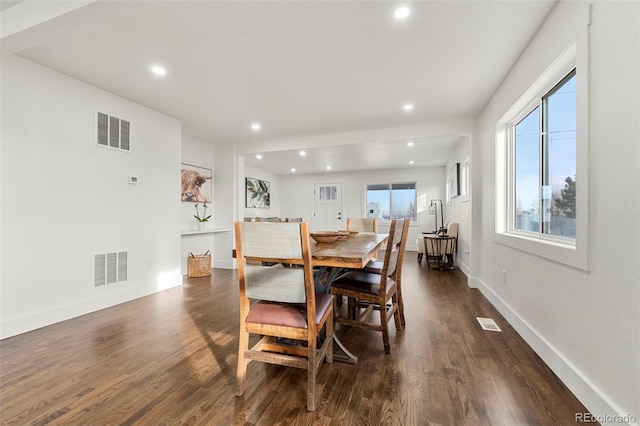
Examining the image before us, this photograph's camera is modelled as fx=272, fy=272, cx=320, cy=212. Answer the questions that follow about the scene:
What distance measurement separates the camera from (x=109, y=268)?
3.10 meters

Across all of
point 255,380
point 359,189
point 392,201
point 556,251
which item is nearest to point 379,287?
point 255,380

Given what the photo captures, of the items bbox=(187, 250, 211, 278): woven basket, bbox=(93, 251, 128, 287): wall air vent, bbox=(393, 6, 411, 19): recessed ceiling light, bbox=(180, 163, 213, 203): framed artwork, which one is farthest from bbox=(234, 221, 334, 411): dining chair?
bbox=(180, 163, 213, 203): framed artwork

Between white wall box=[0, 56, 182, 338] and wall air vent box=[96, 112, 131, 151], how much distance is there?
63mm

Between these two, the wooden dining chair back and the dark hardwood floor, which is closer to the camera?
the dark hardwood floor

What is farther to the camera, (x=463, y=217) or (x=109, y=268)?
(x=463, y=217)

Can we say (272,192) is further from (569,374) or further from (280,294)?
(569,374)

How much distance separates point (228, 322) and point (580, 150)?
2907mm

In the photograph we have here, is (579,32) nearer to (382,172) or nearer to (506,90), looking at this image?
(506,90)

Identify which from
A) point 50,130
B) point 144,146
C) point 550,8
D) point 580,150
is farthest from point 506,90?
point 50,130

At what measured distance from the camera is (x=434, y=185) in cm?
755

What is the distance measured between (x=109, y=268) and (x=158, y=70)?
7.31 feet

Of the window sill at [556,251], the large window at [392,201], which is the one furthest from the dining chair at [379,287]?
the large window at [392,201]

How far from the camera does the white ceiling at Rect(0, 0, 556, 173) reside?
1.81 m

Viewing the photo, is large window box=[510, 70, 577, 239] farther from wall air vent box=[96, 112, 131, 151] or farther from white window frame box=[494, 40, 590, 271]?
wall air vent box=[96, 112, 131, 151]
